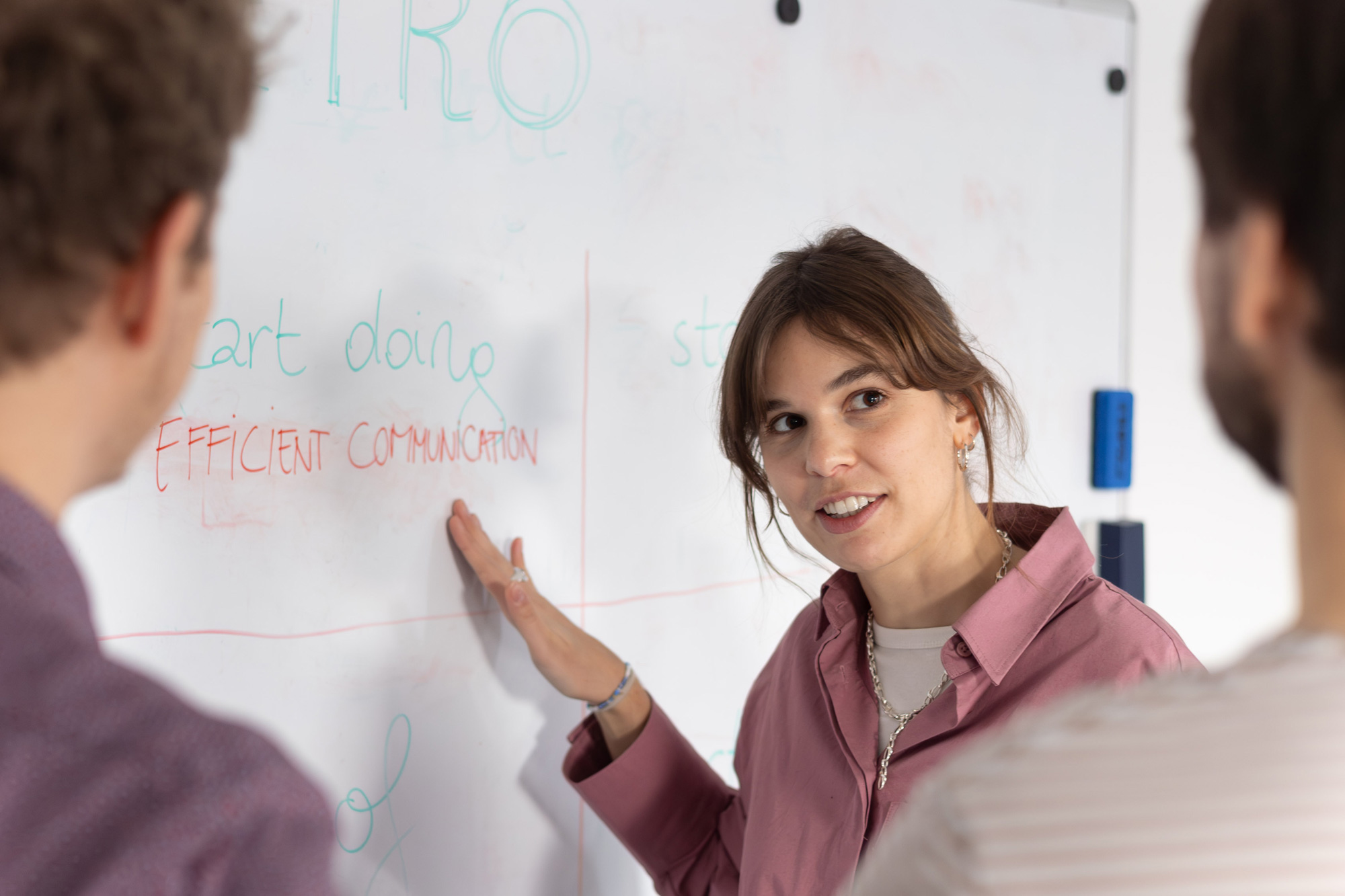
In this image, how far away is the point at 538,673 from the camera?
115 centimetres

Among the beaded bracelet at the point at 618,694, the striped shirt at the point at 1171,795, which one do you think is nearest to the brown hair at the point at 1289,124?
the striped shirt at the point at 1171,795

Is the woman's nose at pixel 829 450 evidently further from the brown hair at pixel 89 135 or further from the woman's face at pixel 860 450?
the brown hair at pixel 89 135

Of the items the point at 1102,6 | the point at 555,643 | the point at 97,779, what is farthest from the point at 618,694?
the point at 1102,6

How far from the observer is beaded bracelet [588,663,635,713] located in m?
1.14

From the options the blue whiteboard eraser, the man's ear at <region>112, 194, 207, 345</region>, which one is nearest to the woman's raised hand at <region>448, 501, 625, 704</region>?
the man's ear at <region>112, 194, 207, 345</region>

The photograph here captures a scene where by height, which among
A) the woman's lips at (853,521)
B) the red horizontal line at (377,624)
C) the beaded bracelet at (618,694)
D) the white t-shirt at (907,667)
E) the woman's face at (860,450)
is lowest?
the beaded bracelet at (618,694)

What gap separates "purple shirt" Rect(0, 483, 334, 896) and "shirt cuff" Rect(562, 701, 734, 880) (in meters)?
0.76

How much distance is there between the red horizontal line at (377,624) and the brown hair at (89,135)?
1.53ft

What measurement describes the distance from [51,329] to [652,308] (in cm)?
86

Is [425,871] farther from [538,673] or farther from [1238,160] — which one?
[1238,160]

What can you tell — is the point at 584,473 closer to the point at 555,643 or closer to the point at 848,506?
the point at 555,643

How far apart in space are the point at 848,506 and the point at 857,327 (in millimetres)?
178

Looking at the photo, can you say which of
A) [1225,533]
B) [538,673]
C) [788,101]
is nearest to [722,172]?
[788,101]

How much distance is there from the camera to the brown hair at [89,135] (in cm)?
35
